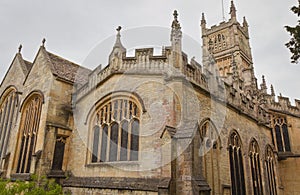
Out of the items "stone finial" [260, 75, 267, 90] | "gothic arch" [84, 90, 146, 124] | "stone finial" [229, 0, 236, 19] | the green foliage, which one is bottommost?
the green foliage

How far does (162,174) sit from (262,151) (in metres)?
9.78

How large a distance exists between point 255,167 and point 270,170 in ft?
9.17

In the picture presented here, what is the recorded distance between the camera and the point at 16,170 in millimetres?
12352

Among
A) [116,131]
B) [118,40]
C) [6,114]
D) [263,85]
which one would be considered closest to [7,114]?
[6,114]

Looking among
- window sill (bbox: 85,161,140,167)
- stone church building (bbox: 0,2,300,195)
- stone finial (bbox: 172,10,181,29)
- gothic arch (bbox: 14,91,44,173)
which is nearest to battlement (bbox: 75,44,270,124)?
stone church building (bbox: 0,2,300,195)

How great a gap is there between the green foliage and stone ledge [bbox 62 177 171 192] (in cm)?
65

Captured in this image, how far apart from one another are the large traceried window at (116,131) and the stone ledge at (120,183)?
0.78 m

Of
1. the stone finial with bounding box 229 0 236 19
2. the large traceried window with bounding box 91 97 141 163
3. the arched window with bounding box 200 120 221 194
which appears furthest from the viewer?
the stone finial with bounding box 229 0 236 19

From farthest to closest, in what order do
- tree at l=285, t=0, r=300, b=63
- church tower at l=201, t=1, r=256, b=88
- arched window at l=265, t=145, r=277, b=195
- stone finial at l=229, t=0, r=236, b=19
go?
1. stone finial at l=229, t=0, r=236, b=19
2. church tower at l=201, t=1, r=256, b=88
3. arched window at l=265, t=145, r=277, b=195
4. tree at l=285, t=0, r=300, b=63

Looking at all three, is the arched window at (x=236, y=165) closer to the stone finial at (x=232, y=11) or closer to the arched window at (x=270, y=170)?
the arched window at (x=270, y=170)

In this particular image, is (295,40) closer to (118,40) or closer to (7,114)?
(118,40)

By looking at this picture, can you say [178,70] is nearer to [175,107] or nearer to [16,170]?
[175,107]

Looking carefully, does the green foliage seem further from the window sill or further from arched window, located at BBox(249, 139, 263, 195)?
arched window, located at BBox(249, 139, 263, 195)

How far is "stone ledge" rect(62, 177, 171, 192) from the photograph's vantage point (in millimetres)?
7578
